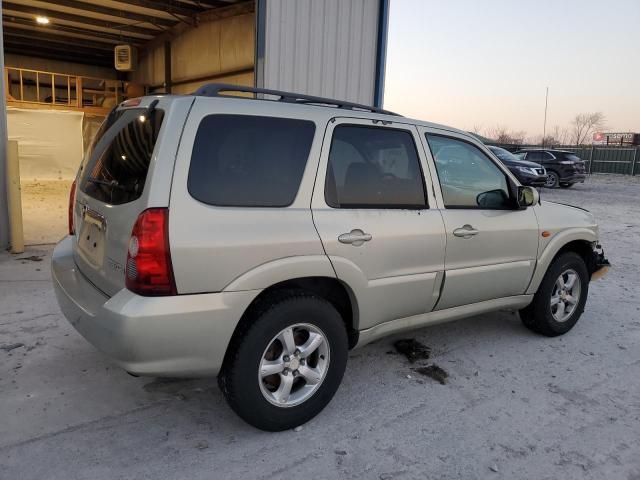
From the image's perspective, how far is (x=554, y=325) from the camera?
4.34 m

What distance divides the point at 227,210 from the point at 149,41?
597 inches

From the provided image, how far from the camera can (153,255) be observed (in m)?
2.31

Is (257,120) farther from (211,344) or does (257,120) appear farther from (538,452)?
(538,452)

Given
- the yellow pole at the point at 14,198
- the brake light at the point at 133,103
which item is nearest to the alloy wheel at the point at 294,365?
the brake light at the point at 133,103

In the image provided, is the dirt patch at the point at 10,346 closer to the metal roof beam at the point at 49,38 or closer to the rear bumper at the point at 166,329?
the rear bumper at the point at 166,329

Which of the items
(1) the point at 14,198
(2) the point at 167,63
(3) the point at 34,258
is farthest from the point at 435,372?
(2) the point at 167,63

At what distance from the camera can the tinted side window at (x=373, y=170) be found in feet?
9.70

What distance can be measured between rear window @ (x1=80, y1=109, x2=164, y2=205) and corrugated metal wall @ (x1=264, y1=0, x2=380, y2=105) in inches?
210

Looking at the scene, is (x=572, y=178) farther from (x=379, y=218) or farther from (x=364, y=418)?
(x=364, y=418)

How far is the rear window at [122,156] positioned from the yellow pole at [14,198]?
12.3ft

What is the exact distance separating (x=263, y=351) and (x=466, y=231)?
170cm

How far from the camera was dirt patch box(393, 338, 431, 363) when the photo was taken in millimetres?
3869

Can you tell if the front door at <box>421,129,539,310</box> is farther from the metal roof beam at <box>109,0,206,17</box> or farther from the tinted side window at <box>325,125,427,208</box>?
the metal roof beam at <box>109,0,206,17</box>

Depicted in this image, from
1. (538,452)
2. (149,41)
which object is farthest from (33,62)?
(538,452)
